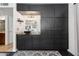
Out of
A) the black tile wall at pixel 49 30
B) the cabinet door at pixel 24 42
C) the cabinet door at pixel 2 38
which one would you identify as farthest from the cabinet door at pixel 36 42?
the cabinet door at pixel 2 38

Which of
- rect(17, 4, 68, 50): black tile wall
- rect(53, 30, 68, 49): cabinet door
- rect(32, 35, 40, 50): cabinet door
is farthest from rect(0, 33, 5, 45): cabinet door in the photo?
rect(53, 30, 68, 49): cabinet door

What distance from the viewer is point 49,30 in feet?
15.6

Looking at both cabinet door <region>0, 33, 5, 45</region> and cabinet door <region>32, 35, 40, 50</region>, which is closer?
cabinet door <region>32, 35, 40, 50</region>

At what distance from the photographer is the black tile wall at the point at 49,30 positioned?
468 centimetres

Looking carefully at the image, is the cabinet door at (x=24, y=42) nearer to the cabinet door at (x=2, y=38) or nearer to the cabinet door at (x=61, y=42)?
the cabinet door at (x=2, y=38)

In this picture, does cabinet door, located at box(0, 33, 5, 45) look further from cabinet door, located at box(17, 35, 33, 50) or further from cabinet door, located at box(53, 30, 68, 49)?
cabinet door, located at box(53, 30, 68, 49)

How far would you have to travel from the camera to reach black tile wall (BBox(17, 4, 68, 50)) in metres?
4.68

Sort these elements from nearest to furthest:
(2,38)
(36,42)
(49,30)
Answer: (36,42) → (49,30) → (2,38)

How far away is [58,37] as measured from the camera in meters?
4.75

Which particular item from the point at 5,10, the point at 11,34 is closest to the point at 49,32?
the point at 11,34

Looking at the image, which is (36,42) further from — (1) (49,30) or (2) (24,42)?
(1) (49,30)

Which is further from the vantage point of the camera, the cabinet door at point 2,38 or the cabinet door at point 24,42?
the cabinet door at point 2,38

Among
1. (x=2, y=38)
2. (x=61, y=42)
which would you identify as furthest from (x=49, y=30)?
(x=2, y=38)

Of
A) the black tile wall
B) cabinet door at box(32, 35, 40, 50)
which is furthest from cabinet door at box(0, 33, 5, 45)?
cabinet door at box(32, 35, 40, 50)
